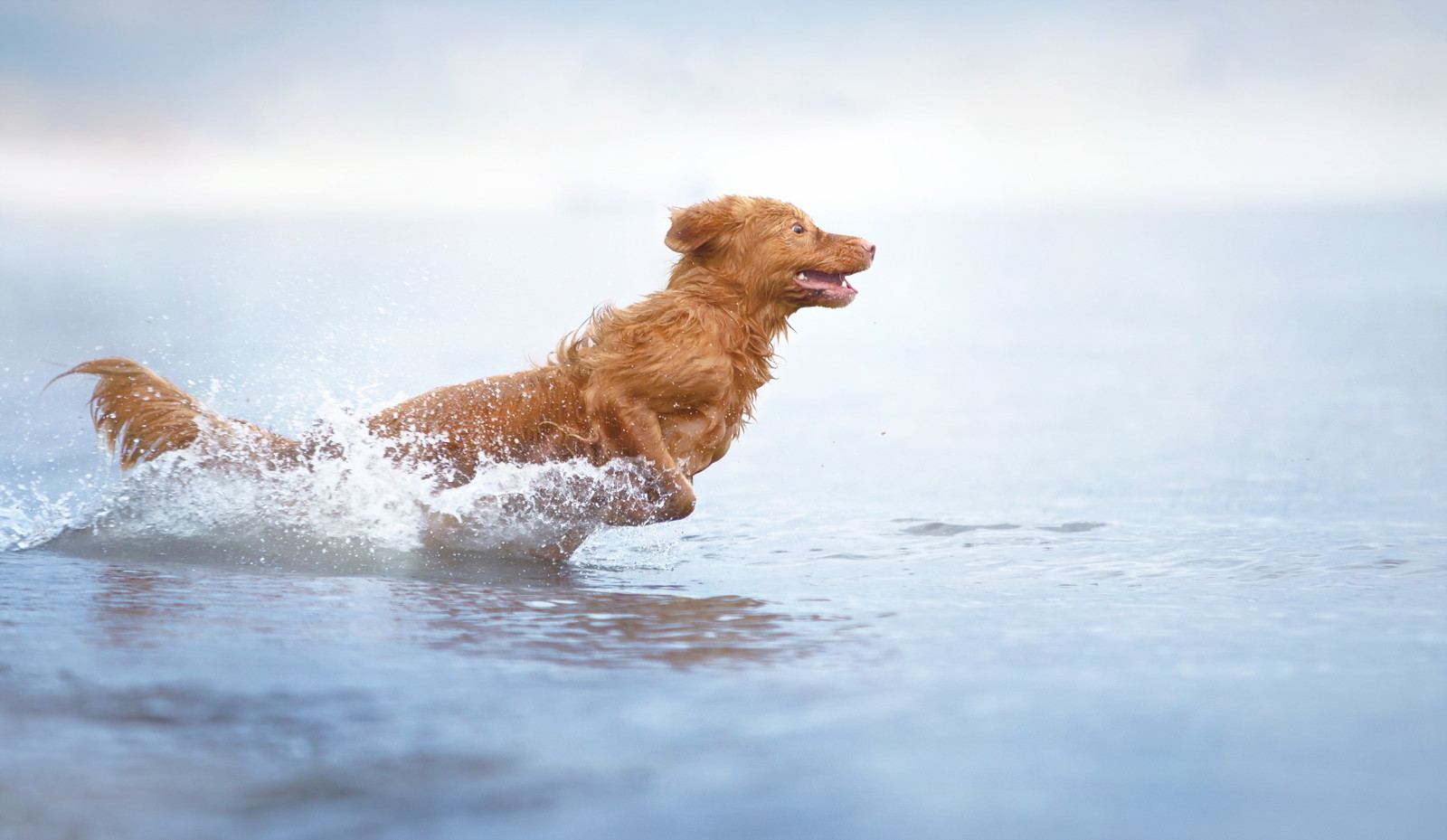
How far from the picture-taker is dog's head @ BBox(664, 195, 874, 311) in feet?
19.3

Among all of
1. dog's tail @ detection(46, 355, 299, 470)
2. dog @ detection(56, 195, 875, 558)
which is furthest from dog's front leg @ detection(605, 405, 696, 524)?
dog's tail @ detection(46, 355, 299, 470)

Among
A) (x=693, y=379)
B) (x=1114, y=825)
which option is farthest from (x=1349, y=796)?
(x=693, y=379)

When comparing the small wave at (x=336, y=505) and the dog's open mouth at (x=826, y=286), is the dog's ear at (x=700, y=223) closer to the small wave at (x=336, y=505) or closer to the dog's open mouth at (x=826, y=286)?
the dog's open mouth at (x=826, y=286)

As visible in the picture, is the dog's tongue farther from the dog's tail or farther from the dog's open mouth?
the dog's tail

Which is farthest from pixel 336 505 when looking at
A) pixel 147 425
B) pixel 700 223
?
pixel 700 223

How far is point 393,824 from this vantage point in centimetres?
265

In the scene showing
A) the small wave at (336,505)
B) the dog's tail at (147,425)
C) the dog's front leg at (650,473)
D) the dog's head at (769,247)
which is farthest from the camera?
the dog's tail at (147,425)

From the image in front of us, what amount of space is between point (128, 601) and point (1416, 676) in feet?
13.4

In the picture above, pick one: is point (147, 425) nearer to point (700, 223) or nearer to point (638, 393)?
point (638, 393)

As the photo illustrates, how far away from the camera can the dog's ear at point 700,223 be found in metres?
5.90

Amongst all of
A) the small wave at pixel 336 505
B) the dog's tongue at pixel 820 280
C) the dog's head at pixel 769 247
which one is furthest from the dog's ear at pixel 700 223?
the small wave at pixel 336 505

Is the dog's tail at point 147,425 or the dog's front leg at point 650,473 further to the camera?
the dog's tail at point 147,425

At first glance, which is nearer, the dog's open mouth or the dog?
the dog

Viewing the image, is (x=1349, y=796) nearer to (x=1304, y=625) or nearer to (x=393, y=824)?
(x=1304, y=625)
